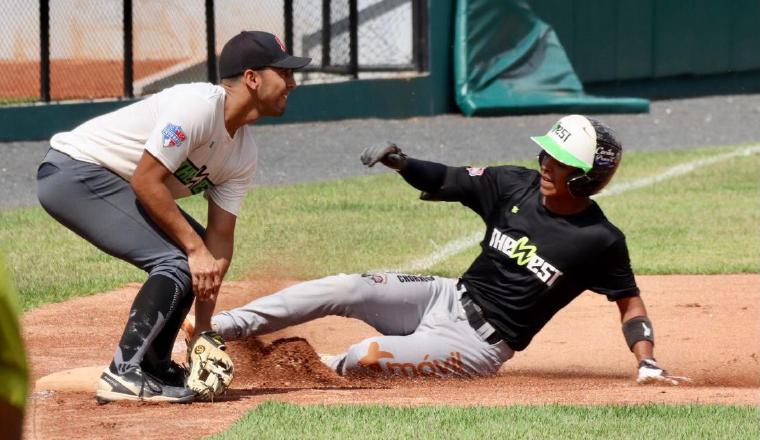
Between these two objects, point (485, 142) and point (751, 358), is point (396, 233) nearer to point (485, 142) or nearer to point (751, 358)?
point (751, 358)

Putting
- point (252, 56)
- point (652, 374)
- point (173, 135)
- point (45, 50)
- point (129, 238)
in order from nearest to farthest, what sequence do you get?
point (173, 135) → point (129, 238) → point (252, 56) → point (652, 374) → point (45, 50)

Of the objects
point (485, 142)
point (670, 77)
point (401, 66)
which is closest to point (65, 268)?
point (485, 142)

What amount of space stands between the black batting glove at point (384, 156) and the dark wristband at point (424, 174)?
0.15 ft

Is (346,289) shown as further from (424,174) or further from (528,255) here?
(528,255)

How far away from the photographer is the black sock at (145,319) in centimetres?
492

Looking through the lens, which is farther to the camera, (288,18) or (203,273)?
(288,18)

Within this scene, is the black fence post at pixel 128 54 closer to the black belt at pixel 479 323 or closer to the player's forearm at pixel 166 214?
the black belt at pixel 479 323

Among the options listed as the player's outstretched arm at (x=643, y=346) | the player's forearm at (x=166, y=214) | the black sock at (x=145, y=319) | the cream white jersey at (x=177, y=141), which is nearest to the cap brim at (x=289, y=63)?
the cream white jersey at (x=177, y=141)

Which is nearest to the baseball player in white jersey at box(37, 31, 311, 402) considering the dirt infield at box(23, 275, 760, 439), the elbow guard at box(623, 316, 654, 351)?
the dirt infield at box(23, 275, 760, 439)

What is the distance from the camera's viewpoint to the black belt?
5793 millimetres

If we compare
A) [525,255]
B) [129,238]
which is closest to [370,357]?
[525,255]

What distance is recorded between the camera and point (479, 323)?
582cm

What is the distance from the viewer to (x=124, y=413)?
4.86 m

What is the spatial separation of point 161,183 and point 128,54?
1018 centimetres
